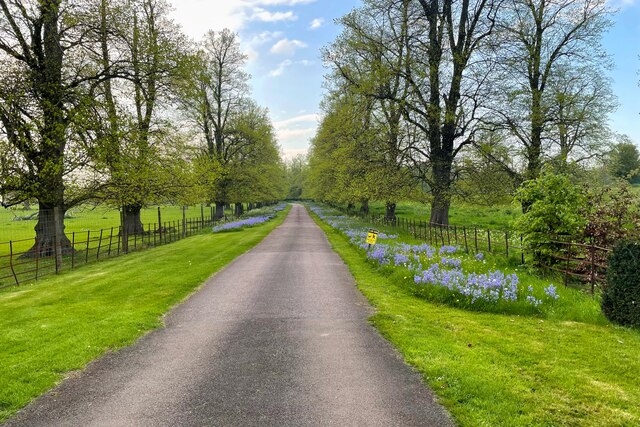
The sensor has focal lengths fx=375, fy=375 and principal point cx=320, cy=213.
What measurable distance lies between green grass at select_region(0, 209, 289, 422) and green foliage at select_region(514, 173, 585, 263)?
10.3 metres

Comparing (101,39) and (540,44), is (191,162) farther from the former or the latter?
(540,44)

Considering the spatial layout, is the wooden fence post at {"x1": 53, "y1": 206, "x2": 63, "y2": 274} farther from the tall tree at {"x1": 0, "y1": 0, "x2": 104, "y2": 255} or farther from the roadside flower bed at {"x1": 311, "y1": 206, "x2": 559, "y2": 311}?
the roadside flower bed at {"x1": 311, "y1": 206, "x2": 559, "y2": 311}

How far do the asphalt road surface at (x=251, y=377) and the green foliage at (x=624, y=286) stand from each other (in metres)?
4.72

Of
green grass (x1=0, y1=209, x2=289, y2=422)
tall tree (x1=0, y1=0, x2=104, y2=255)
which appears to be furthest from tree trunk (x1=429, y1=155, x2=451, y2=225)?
tall tree (x1=0, y1=0, x2=104, y2=255)

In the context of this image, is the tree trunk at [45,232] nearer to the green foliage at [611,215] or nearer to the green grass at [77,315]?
the green grass at [77,315]

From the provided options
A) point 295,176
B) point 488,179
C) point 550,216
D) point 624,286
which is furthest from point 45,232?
point 295,176

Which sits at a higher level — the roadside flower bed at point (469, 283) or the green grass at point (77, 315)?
the roadside flower bed at point (469, 283)

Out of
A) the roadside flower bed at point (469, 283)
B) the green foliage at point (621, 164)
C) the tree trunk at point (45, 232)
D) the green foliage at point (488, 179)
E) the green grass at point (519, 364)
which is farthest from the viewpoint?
the green foliage at point (488, 179)

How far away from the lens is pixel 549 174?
11.4m

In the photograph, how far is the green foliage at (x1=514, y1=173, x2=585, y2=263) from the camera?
1073 cm

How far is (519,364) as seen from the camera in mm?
5566

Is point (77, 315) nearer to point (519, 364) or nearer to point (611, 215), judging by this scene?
point (519, 364)

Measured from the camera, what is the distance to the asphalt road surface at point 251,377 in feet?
14.2

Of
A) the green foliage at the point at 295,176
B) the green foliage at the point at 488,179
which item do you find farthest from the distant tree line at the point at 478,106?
the green foliage at the point at 295,176
